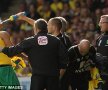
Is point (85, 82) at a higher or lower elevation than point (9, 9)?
lower

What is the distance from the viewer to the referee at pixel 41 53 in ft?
33.5

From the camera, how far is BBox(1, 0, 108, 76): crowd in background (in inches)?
643

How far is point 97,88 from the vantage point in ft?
39.4

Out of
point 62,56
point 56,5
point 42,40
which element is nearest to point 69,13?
point 56,5

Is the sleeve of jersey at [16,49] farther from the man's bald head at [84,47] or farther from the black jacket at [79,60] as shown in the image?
the man's bald head at [84,47]

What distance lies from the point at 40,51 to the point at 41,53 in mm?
37

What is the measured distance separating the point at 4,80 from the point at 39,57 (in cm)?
83

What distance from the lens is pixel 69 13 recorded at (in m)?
17.7

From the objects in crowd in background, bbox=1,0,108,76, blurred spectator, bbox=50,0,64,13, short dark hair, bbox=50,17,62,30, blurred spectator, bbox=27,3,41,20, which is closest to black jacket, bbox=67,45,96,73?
short dark hair, bbox=50,17,62,30

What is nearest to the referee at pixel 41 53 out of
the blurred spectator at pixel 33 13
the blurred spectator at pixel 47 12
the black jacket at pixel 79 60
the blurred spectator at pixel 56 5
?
the black jacket at pixel 79 60

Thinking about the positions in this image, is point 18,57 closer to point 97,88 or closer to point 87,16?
point 97,88

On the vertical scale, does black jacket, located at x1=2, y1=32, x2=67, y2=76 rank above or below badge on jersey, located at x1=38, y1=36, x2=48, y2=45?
below

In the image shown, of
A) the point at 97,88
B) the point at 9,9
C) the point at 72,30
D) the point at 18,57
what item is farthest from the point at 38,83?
the point at 9,9

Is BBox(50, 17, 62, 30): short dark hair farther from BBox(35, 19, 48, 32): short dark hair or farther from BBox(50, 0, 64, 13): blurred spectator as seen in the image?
BBox(50, 0, 64, 13): blurred spectator
